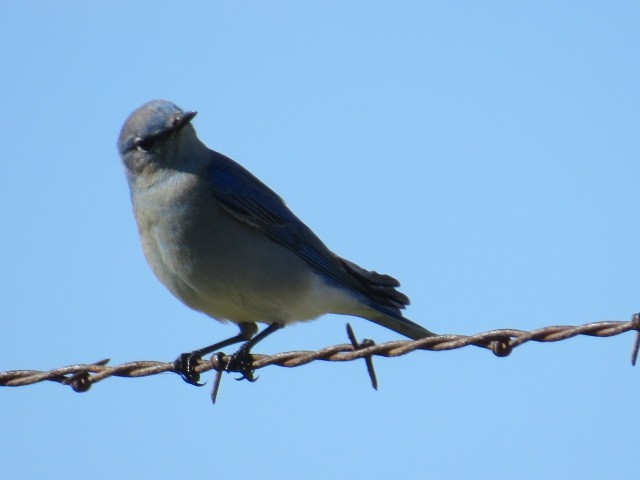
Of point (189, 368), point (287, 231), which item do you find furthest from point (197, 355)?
point (287, 231)

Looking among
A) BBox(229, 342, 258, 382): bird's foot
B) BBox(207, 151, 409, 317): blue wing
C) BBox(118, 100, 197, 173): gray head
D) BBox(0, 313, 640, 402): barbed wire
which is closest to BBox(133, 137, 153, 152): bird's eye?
BBox(118, 100, 197, 173): gray head

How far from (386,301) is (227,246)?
50.8 inches

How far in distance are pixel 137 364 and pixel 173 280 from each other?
2.33m

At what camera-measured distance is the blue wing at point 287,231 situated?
317 inches

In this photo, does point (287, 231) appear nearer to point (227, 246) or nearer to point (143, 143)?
point (227, 246)

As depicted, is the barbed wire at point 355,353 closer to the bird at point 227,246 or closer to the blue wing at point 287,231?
the bird at point 227,246

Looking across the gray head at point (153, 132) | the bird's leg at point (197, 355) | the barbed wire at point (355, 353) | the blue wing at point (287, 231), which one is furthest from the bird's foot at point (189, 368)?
the gray head at point (153, 132)

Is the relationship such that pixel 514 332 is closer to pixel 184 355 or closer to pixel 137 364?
pixel 137 364

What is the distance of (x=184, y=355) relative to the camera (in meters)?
7.50

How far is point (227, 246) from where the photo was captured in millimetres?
7750

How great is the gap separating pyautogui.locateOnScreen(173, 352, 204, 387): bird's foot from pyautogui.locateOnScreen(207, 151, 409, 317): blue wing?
1.18 metres

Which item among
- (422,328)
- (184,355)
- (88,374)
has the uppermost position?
(422,328)

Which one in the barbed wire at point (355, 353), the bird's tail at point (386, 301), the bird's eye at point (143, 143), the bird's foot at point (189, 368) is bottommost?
the barbed wire at point (355, 353)

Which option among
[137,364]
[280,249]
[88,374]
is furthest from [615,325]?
[280,249]
